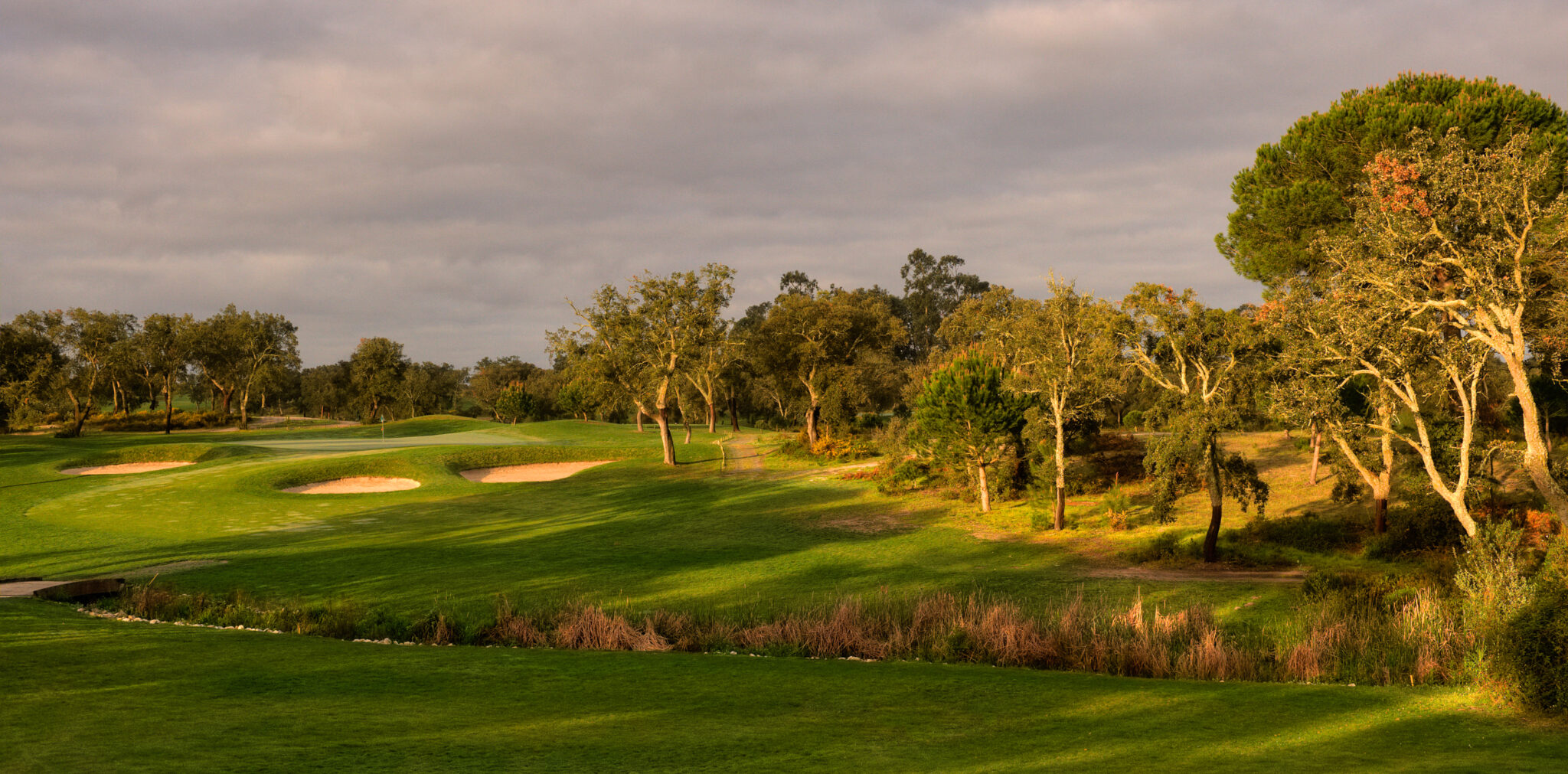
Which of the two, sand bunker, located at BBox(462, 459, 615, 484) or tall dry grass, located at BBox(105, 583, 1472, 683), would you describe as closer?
tall dry grass, located at BBox(105, 583, 1472, 683)

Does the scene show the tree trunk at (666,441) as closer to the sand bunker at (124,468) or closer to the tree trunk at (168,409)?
the sand bunker at (124,468)

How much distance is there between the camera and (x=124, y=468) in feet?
165

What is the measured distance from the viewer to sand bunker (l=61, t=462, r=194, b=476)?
48.2 m

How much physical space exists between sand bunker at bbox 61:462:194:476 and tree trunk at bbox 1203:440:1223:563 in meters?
51.0

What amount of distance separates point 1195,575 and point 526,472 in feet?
129

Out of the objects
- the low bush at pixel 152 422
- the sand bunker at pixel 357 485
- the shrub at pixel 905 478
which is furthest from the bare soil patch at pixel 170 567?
the low bush at pixel 152 422

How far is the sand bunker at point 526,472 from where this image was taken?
169 ft

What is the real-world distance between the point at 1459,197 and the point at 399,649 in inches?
934

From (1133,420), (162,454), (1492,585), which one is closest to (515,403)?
(162,454)

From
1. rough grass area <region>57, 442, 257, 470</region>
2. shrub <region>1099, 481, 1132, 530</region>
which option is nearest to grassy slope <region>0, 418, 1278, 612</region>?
rough grass area <region>57, 442, 257, 470</region>

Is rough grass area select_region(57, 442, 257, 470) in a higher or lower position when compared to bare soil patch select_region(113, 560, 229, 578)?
higher

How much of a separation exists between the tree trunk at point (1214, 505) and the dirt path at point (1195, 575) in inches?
55.4

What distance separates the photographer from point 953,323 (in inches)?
3167

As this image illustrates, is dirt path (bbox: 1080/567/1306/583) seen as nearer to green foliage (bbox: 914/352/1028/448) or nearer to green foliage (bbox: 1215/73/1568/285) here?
green foliage (bbox: 914/352/1028/448)
